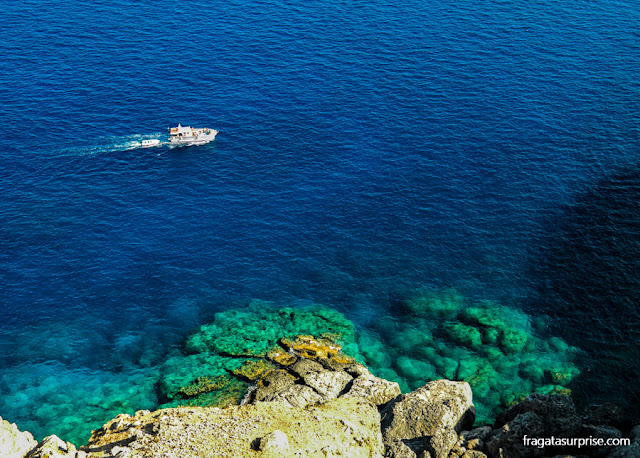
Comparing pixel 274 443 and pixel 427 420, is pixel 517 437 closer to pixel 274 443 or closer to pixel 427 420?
pixel 427 420

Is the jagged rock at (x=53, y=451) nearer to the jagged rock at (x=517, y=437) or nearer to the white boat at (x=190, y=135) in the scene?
the jagged rock at (x=517, y=437)

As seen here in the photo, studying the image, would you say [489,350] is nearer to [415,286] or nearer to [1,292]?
[415,286]

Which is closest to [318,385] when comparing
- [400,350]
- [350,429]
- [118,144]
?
[350,429]

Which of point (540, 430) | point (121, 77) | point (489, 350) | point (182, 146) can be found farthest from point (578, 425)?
point (121, 77)

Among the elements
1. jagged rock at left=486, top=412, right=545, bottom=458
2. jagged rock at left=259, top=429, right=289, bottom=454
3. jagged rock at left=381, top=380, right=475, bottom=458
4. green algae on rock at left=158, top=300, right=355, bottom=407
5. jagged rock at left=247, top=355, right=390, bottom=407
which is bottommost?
green algae on rock at left=158, top=300, right=355, bottom=407

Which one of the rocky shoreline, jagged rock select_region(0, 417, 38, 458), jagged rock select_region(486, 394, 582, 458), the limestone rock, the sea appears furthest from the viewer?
the sea

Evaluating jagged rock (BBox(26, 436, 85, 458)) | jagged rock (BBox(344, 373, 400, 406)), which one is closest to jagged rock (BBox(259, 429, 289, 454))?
jagged rock (BBox(344, 373, 400, 406))

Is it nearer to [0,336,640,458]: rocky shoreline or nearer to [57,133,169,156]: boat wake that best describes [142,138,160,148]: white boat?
[57,133,169,156]: boat wake
